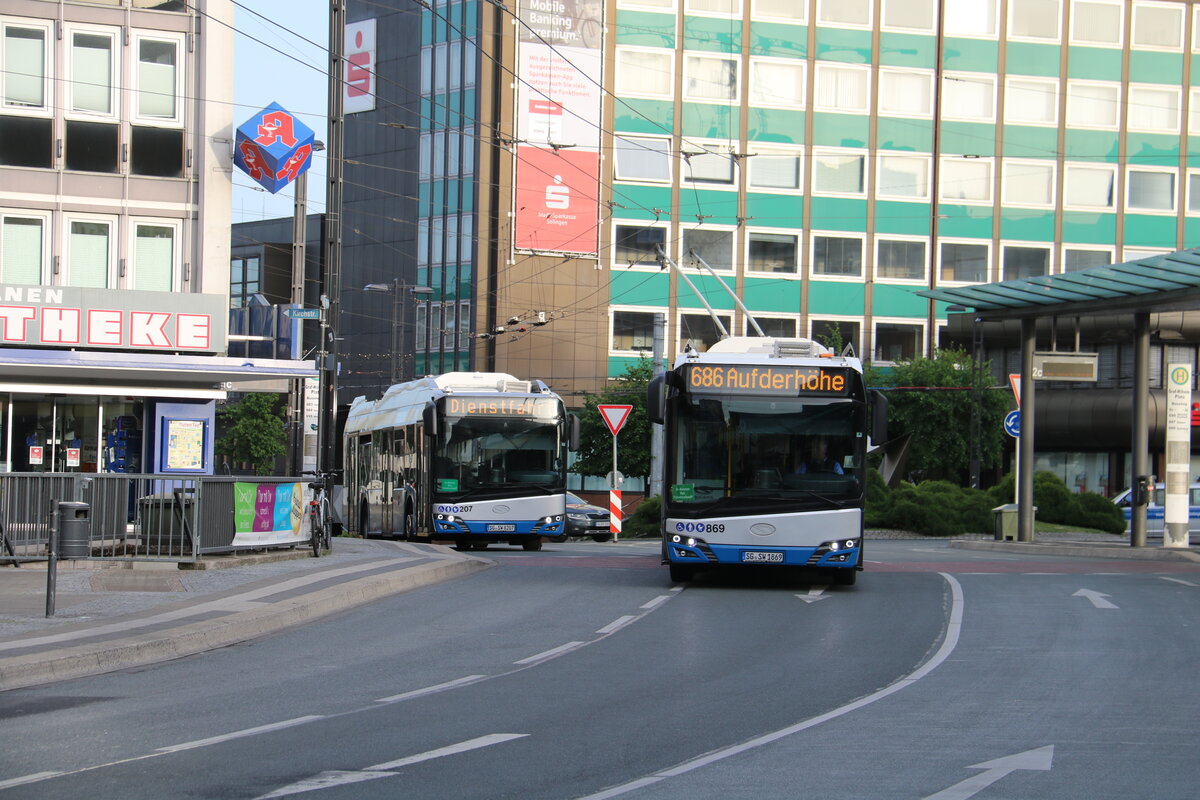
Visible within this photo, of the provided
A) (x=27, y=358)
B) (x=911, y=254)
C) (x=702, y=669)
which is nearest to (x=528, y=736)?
(x=702, y=669)

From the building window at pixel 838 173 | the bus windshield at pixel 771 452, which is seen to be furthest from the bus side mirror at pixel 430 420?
the building window at pixel 838 173

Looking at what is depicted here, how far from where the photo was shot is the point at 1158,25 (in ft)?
223

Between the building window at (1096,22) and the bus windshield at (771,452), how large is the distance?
55699 millimetres

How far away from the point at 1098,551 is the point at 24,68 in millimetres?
23774

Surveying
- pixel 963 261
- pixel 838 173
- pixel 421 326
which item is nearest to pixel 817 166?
pixel 838 173

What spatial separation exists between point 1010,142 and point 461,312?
2710 cm

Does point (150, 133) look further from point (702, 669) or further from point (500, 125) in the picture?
point (500, 125)

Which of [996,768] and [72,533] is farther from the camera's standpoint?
[72,533]

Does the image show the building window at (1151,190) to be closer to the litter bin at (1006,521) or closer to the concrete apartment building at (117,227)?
the litter bin at (1006,521)

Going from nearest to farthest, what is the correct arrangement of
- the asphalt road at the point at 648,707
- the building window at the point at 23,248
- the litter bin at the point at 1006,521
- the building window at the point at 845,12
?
the asphalt road at the point at 648,707
the building window at the point at 23,248
the litter bin at the point at 1006,521
the building window at the point at 845,12

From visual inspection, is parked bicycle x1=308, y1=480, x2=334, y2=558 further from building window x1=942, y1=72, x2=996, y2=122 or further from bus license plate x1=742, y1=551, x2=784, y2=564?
building window x1=942, y1=72, x2=996, y2=122

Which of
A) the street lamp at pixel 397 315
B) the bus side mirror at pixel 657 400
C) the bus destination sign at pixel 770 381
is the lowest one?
the bus side mirror at pixel 657 400

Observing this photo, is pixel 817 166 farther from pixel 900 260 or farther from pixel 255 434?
pixel 255 434

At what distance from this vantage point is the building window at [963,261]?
6719 cm
